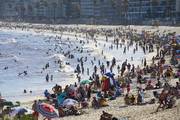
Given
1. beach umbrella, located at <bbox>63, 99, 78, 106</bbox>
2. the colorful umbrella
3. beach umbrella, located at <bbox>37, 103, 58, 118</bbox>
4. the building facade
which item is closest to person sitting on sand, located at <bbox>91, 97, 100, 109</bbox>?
beach umbrella, located at <bbox>63, 99, 78, 106</bbox>

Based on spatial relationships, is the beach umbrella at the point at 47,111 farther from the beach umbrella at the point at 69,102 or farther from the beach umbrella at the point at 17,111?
the beach umbrella at the point at 69,102

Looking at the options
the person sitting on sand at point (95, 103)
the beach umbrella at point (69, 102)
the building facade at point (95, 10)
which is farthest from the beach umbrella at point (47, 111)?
the building facade at point (95, 10)

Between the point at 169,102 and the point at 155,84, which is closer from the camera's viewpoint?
the point at 169,102

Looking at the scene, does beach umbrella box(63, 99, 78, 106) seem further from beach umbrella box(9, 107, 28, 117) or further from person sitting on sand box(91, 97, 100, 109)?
beach umbrella box(9, 107, 28, 117)

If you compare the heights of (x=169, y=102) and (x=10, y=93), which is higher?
(x=169, y=102)

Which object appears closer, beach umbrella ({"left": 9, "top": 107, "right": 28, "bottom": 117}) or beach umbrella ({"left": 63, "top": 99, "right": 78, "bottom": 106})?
beach umbrella ({"left": 9, "top": 107, "right": 28, "bottom": 117})

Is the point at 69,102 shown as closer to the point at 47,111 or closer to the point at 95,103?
the point at 95,103

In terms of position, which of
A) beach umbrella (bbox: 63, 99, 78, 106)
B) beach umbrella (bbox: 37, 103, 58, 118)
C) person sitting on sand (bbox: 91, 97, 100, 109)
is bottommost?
person sitting on sand (bbox: 91, 97, 100, 109)

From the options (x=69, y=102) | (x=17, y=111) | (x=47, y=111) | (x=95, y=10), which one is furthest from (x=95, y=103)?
(x=95, y=10)

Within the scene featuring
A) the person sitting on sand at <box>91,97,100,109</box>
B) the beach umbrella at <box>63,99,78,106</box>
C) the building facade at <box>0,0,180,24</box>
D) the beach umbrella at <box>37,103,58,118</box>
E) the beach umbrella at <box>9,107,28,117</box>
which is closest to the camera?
the beach umbrella at <box>37,103,58,118</box>

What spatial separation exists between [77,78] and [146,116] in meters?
17.3

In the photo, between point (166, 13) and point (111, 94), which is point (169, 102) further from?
point (166, 13)

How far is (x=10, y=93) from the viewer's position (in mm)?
28719

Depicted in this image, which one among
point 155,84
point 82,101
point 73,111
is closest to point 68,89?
point 82,101
